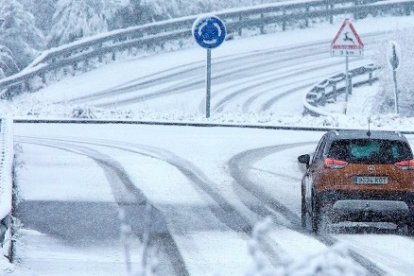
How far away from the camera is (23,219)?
12641 millimetres

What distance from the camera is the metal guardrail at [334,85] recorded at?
36406mm

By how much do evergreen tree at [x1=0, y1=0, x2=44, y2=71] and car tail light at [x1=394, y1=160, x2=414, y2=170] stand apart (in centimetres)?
3762

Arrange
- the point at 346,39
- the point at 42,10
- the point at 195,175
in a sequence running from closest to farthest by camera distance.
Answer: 1. the point at 195,175
2. the point at 346,39
3. the point at 42,10

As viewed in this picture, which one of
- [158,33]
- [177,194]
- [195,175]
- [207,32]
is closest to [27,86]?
[158,33]

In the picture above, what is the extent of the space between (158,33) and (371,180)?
34.4 meters

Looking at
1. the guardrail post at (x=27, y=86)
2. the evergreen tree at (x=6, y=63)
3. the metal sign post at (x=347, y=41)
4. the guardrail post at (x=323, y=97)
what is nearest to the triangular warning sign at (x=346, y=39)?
the metal sign post at (x=347, y=41)

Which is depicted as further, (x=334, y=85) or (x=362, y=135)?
(x=334, y=85)

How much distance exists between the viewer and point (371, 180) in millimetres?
12031

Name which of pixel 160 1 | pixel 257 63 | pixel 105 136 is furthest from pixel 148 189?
pixel 160 1

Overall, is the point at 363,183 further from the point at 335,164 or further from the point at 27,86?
the point at 27,86

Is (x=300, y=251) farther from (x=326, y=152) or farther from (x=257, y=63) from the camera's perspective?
(x=257, y=63)

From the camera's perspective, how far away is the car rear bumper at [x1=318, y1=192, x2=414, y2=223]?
1190 cm

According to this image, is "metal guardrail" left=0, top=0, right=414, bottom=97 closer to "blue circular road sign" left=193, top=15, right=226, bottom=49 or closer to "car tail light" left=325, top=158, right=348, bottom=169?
"blue circular road sign" left=193, top=15, right=226, bottom=49

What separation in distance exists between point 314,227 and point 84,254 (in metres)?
3.21
